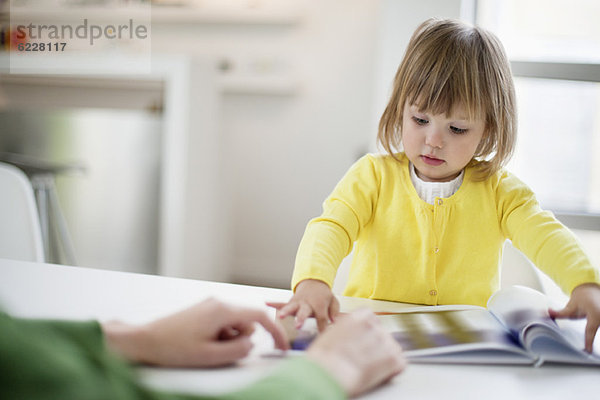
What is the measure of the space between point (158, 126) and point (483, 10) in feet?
4.82

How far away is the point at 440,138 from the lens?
0.89 m

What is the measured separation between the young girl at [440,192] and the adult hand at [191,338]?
1.06 ft

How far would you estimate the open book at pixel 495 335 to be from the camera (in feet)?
1.86

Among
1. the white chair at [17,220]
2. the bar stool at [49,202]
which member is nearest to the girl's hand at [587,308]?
the white chair at [17,220]

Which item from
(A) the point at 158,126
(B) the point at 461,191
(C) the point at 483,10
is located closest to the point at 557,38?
(C) the point at 483,10

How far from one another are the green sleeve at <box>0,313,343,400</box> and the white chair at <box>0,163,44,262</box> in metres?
0.81

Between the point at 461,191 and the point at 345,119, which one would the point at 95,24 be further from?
the point at 461,191

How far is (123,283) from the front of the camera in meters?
0.81

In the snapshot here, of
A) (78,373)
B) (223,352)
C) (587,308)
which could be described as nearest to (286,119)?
(587,308)

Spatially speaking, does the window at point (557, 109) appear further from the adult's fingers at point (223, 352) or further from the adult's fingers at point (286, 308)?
the adult's fingers at point (223, 352)

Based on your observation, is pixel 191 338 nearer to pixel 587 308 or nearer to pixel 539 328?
pixel 539 328

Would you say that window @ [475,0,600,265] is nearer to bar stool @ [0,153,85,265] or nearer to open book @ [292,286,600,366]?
open book @ [292,286,600,366]

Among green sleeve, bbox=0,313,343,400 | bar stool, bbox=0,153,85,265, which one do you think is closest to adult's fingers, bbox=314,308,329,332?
green sleeve, bbox=0,313,343,400

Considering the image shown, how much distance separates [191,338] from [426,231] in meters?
0.55
